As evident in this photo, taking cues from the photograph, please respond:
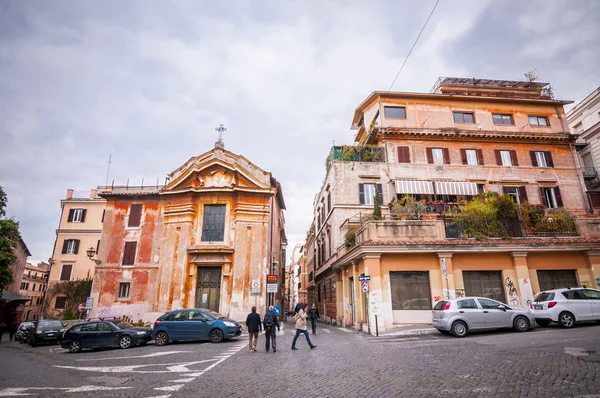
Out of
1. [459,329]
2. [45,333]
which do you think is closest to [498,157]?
[459,329]

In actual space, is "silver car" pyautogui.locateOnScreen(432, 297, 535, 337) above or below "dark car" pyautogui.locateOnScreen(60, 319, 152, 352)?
above

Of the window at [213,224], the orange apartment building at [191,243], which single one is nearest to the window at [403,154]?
the orange apartment building at [191,243]

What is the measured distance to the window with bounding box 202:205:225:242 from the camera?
2497 centimetres

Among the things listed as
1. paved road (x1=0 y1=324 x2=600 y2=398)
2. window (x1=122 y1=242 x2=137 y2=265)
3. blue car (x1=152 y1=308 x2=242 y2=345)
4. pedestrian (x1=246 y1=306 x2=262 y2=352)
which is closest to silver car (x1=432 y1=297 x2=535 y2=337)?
paved road (x1=0 y1=324 x2=600 y2=398)

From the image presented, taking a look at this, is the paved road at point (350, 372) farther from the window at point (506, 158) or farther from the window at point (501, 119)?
the window at point (501, 119)

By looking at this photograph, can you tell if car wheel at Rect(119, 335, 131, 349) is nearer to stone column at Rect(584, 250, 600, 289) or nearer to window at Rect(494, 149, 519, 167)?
stone column at Rect(584, 250, 600, 289)

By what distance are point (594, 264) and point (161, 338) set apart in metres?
22.4

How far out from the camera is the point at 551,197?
84.5 ft

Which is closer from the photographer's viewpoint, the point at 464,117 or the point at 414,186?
the point at 414,186

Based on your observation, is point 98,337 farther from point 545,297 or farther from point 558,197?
point 558,197

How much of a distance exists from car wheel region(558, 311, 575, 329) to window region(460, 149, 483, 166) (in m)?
14.3

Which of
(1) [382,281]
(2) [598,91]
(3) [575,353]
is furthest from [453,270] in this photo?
(2) [598,91]

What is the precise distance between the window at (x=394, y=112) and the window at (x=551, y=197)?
12.3 meters

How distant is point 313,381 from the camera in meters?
7.14
